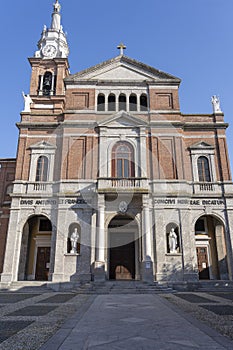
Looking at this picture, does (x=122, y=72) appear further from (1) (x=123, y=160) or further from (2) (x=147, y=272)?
(2) (x=147, y=272)

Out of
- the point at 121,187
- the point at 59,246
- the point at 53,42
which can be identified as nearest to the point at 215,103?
the point at 121,187

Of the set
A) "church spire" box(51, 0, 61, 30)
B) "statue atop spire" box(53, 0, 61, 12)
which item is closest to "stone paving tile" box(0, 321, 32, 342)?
"church spire" box(51, 0, 61, 30)

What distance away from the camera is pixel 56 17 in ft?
145

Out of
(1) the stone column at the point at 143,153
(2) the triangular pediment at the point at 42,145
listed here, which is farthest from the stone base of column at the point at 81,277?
(2) the triangular pediment at the point at 42,145

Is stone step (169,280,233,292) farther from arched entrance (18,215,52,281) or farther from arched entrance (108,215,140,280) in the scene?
arched entrance (18,215,52,281)

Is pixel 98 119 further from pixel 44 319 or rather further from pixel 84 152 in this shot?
pixel 44 319

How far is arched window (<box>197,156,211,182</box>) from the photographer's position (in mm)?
22953

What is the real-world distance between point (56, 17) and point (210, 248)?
40792mm

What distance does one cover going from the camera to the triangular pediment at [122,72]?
2553 cm

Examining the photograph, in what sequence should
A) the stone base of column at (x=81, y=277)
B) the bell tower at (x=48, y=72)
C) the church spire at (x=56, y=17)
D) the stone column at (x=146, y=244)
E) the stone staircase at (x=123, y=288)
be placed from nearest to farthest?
1. the stone staircase at (x=123, y=288)
2. the stone column at (x=146, y=244)
3. the stone base of column at (x=81, y=277)
4. the bell tower at (x=48, y=72)
5. the church spire at (x=56, y=17)

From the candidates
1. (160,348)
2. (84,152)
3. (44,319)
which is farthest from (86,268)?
(160,348)

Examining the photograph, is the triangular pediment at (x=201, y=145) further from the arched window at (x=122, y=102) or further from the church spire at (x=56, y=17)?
the church spire at (x=56, y=17)

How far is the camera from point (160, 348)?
5117 millimetres

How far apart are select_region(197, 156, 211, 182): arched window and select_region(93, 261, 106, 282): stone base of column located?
10355mm
